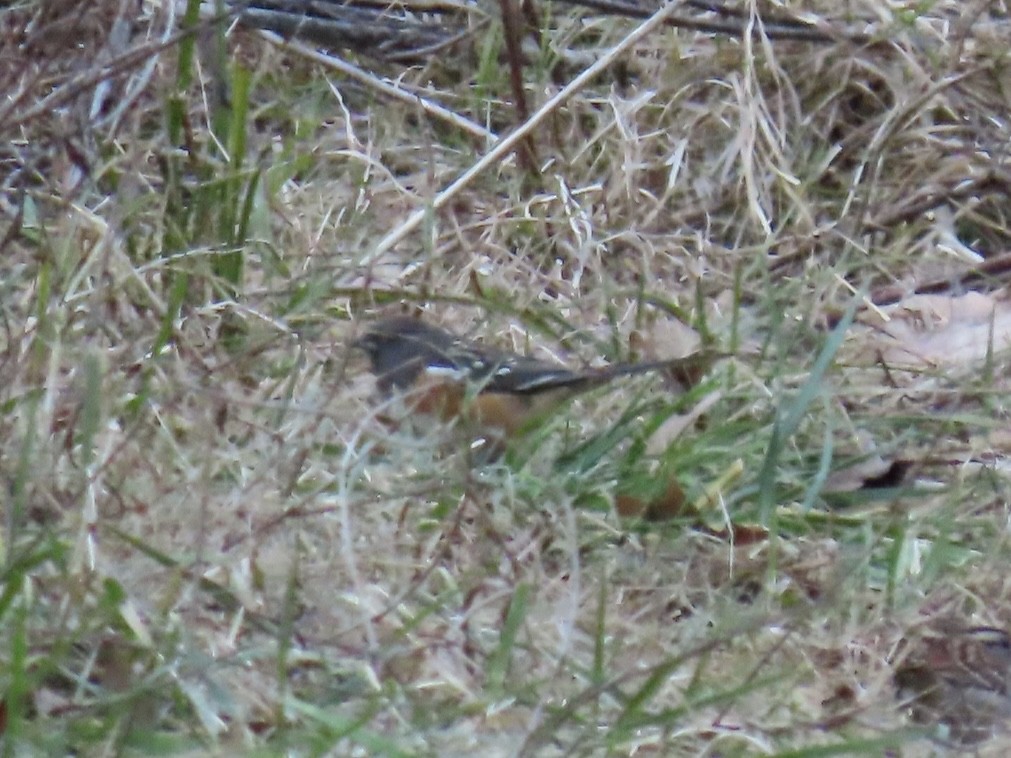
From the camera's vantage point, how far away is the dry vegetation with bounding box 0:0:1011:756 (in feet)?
8.20

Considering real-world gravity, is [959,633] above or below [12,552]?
below

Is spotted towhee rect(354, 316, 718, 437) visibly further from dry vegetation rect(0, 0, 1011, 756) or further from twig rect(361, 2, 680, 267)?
twig rect(361, 2, 680, 267)

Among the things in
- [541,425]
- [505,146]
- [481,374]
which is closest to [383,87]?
[505,146]

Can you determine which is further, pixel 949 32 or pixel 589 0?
pixel 949 32

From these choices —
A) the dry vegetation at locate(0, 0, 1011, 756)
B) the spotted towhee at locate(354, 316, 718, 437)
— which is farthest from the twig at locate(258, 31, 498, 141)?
the spotted towhee at locate(354, 316, 718, 437)

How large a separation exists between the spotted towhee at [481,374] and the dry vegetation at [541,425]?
7cm

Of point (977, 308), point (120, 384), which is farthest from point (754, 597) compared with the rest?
point (977, 308)

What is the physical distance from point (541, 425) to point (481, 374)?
0.19 metres

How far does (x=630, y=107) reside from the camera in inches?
195

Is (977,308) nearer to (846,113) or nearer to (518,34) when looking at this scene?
(846,113)

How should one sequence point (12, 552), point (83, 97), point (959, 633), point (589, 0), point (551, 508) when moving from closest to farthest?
1. point (12, 552)
2. point (959, 633)
3. point (551, 508)
4. point (83, 97)
5. point (589, 0)

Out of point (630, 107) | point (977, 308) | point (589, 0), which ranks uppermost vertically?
point (589, 0)

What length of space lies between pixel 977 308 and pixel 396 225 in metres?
1.42

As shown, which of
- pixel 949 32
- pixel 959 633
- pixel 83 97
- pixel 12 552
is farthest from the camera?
pixel 949 32
